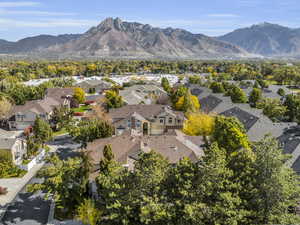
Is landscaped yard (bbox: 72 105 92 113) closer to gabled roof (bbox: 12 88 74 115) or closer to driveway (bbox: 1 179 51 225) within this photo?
gabled roof (bbox: 12 88 74 115)

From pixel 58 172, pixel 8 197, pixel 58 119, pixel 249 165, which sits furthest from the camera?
pixel 58 119

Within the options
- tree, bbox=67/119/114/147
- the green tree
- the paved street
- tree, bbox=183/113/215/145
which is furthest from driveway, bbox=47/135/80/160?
the green tree

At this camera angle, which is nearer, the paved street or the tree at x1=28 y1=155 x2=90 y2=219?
the tree at x1=28 y1=155 x2=90 y2=219

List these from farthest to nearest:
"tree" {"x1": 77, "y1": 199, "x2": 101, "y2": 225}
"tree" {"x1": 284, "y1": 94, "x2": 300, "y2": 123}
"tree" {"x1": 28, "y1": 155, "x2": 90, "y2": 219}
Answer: "tree" {"x1": 284, "y1": 94, "x2": 300, "y2": 123} → "tree" {"x1": 28, "y1": 155, "x2": 90, "y2": 219} → "tree" {"x1": 77, "y1": 199, "x2": 101, "y2": 225}

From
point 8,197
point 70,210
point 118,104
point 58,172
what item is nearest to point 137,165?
point 58,172

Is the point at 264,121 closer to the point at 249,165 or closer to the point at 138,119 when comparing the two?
the point at 138,119

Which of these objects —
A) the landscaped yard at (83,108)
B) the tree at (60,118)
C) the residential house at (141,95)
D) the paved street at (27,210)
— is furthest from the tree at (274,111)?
the paved street at (27,210)

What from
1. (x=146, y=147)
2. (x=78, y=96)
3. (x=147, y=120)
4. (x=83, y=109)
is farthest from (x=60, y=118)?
(x=78, y=96)
